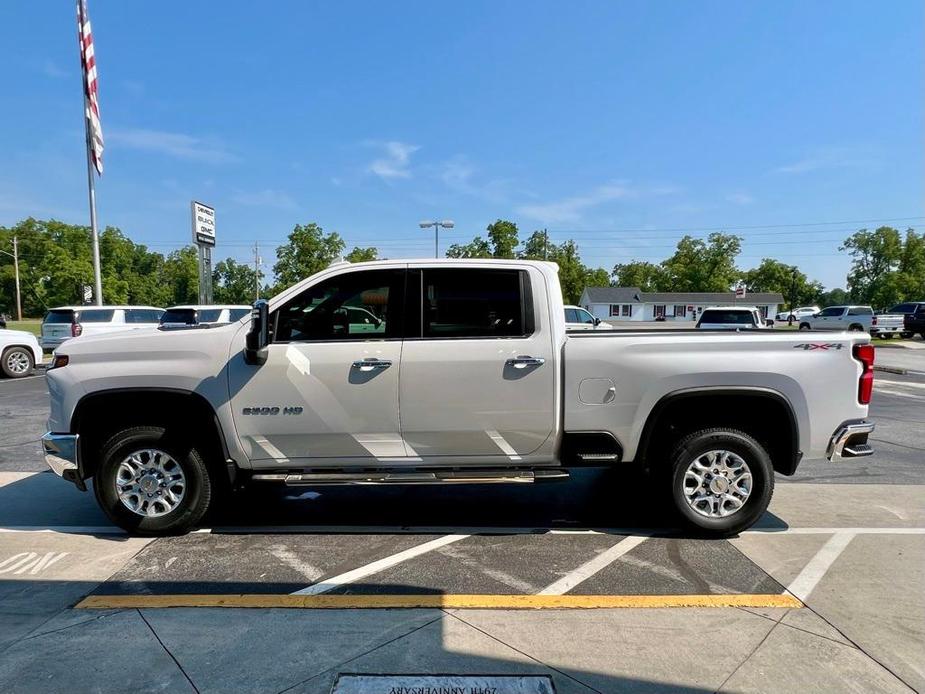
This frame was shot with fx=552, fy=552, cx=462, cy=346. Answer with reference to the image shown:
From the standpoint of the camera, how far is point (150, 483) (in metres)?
4.16

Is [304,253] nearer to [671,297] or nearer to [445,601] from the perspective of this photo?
[445,601]

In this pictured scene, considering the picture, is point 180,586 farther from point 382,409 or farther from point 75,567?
point 382,409

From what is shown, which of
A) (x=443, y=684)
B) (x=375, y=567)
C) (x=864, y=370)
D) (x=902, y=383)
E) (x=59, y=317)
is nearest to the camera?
(x=443, y=684)

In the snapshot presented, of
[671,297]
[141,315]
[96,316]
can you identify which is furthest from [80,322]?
[671,297]

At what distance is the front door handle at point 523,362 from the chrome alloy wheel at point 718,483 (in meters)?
1.39

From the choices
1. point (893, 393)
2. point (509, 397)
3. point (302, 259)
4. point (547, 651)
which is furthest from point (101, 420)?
point (302, 259)

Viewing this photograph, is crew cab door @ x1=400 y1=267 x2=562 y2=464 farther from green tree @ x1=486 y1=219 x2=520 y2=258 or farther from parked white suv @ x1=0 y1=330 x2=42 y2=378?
green tree @ x1=486 y1=219 x2=520 y2=258

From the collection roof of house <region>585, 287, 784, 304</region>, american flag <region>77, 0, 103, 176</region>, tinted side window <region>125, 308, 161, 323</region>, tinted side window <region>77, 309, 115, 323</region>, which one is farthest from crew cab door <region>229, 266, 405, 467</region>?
roof of house <region>585, 287, 784, 304</region>

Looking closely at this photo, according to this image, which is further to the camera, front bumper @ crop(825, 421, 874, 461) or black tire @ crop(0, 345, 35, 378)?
black tire @ crop(0, 345, 35, 378)

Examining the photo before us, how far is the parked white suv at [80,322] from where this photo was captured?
16141mm

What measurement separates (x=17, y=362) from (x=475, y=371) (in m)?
15.1

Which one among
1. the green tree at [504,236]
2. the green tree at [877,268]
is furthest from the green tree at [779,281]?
the green tree at [504,236]

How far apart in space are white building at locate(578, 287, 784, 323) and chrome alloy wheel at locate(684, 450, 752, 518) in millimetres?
76739

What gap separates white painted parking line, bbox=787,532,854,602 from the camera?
3486 mm
